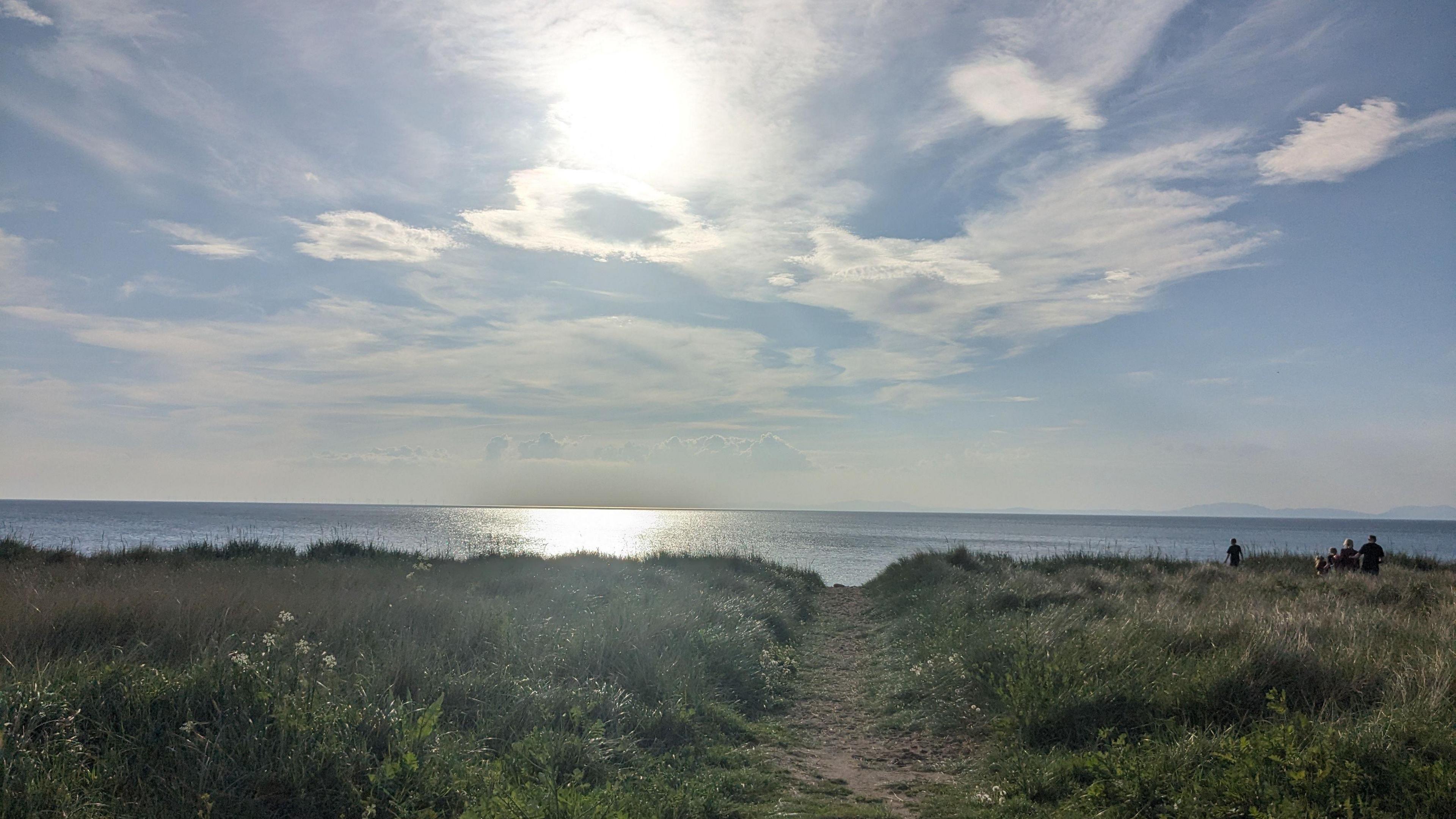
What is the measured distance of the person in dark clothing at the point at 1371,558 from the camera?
23.3 meters

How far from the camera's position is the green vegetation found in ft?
19.2

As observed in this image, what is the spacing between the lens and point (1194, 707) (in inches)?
316

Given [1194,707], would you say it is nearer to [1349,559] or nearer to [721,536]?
[1349,559]

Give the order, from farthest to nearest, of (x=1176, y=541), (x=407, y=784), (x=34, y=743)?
1. (x=1176, y=541)
2. (x=407, y=784)
3. (x=34, y=743)

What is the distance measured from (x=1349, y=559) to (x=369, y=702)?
30.2 m

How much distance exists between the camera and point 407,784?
584cm

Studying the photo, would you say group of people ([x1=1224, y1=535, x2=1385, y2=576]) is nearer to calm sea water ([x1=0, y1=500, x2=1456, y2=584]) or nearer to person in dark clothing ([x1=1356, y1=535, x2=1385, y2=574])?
person in dark clothing ([x1=1356, y1=535, x2=1385, y2=574])

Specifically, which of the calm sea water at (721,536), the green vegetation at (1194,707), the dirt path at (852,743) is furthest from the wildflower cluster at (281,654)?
the calm sea water at (721,536)

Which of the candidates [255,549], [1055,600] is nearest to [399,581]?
[1055,600]

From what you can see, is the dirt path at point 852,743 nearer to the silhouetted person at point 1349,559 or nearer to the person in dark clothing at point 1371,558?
the person in dark clothing at point 1371,558

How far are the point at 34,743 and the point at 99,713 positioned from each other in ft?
2.04

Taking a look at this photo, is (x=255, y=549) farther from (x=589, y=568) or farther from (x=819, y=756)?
(x=819, y=756)

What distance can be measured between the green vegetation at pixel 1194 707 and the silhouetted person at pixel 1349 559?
11.4 meters

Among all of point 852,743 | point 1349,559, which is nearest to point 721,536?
point 1349,559
